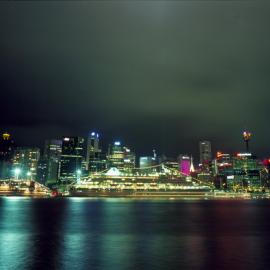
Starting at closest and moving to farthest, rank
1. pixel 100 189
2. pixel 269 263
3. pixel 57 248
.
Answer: pixel 269 263
pixel 57 248
pixel 100 189

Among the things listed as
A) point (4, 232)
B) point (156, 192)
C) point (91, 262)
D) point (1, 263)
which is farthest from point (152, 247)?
point (156, 192)

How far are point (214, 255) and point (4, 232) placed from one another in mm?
27715

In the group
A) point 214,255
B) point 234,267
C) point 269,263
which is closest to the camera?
point 234,267

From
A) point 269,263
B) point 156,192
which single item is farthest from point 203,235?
point 156,192

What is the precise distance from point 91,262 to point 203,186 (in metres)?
148

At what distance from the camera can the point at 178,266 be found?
23.0 meters

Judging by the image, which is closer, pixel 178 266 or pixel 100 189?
pixel 178 266

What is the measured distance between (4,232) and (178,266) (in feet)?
89.0

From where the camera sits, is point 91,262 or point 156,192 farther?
point 156,192

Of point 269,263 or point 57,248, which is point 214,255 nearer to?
point 269,263

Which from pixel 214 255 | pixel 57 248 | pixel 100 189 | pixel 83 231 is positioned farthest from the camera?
pixel 100 189

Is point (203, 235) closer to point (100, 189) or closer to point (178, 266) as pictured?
point (178, 266)

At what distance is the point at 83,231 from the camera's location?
140 feet

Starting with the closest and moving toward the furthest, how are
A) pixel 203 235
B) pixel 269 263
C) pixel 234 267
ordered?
pixel 234 267 → pixel 269 263 → pixel 203 235
